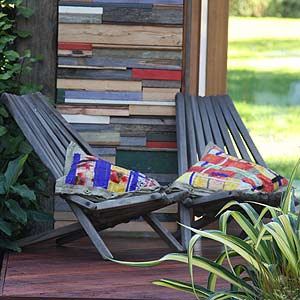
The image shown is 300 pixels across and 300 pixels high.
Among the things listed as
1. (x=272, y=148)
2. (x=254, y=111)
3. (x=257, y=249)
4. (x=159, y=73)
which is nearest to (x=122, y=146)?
(x=159, y=73)

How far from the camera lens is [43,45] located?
5.15 meters

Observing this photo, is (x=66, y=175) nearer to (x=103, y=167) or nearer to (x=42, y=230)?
(x=103, y=167)

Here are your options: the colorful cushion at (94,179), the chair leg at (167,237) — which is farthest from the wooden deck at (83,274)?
the colorful cushion at (94,179)

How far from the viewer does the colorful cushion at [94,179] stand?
14.5ft

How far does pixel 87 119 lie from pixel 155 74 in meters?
0.43

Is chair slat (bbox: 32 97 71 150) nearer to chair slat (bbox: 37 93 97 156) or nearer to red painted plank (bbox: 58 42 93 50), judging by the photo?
chair slat (bbox: 37 93 97 156)

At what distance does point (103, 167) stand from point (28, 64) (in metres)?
0.84

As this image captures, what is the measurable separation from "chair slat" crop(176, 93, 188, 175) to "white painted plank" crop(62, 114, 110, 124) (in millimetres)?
378

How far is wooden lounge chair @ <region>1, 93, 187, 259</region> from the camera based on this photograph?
4289 mm

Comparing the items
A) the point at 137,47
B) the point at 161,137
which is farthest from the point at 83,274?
the point at 137,47

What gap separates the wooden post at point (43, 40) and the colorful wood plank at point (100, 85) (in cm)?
7

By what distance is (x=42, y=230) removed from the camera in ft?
16.9

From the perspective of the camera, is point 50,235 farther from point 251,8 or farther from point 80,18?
point 251,8

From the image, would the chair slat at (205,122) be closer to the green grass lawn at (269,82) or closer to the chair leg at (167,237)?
the chair leg at (167,237)
